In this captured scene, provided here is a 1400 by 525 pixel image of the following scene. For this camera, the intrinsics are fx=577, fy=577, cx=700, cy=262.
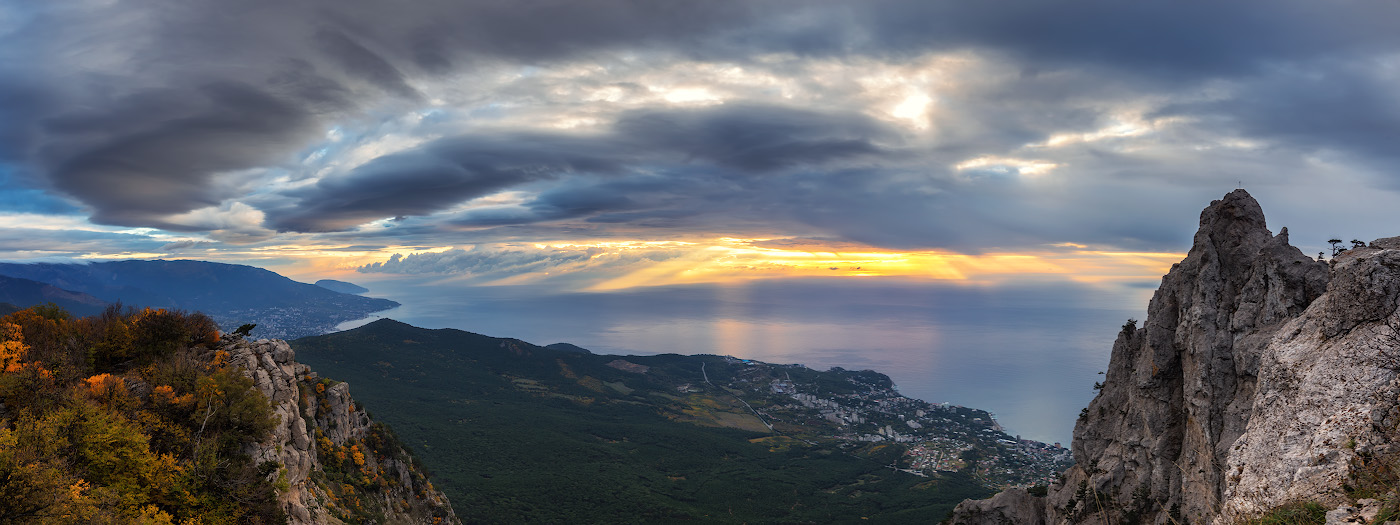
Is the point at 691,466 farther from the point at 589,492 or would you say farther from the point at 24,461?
the point at 24,461

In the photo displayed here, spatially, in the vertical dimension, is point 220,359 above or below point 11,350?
below

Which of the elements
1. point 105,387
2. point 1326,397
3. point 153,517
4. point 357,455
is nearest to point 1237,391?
point 1326,397

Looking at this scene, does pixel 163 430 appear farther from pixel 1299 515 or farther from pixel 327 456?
pixel 1299 515

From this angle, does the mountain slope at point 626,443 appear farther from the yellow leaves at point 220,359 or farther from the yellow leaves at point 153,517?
the yellow leaves at point 153,517

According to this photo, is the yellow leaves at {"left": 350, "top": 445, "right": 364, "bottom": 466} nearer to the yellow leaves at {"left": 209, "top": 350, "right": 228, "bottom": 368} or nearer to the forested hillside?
the forested hillside

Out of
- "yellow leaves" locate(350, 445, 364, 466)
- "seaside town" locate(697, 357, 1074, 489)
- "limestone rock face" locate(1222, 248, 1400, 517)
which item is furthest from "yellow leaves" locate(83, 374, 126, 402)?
"seaside town" locate(697, 357, 1074, 489)

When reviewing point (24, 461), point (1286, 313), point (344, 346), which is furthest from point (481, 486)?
→ point (344, 346)

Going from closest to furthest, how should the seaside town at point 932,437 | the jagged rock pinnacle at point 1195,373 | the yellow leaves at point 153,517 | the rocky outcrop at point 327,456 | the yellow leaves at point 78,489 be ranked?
the yellow leaves at point 78,489 < the yellow leaves at point 153,517 < the jagged rock pinnacle at point 1195,373 < the rocky outcrop at point 327,456 < the seaside town at point 932,437

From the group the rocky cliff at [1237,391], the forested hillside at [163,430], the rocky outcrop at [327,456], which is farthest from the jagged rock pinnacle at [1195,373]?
the rocky outcrop at [327,456]
